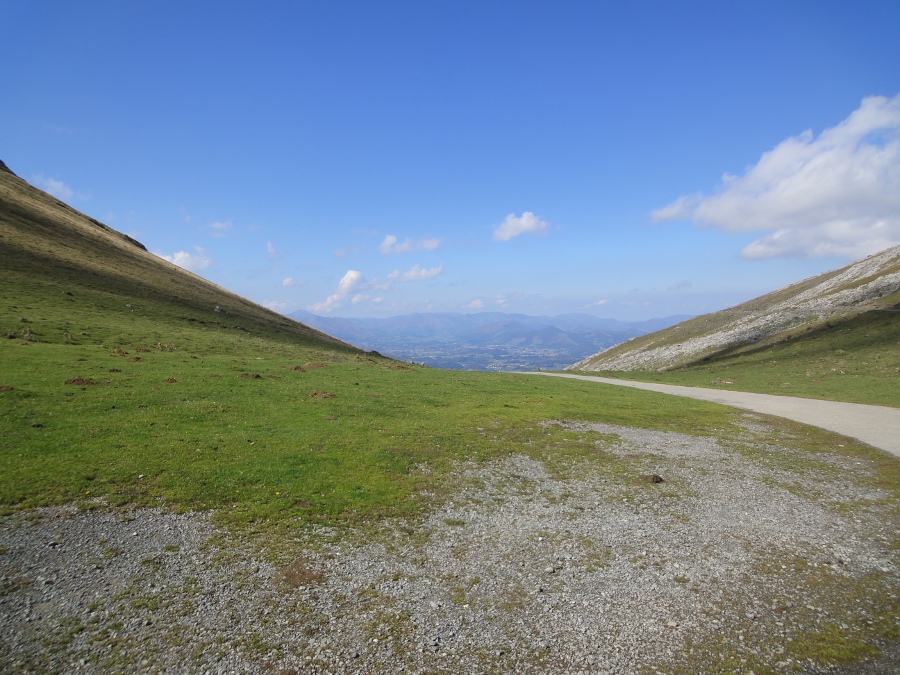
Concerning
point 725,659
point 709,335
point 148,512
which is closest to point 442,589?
point 725,659

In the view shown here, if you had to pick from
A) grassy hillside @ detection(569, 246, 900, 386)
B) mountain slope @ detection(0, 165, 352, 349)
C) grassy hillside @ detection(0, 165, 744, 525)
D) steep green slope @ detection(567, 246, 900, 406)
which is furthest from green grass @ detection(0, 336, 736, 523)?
grassy hillside @ detection(569, 246, 900, 386)

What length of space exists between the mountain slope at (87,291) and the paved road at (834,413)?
62.9 metres

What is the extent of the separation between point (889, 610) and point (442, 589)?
39.8 ft

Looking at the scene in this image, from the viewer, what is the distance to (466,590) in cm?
1155

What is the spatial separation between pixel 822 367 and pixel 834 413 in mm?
29272

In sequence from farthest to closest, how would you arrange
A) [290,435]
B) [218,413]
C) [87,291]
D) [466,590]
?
1. [87,291]
2. [218,413]
3. [290,435]
4. [466,590]

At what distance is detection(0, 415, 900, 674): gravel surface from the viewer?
909 cm

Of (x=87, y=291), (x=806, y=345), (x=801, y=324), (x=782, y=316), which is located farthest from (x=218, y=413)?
(x=782, y=316)

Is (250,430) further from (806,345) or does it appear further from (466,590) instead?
(806,345)

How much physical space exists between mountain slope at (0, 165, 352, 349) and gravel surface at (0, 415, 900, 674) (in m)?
38.0

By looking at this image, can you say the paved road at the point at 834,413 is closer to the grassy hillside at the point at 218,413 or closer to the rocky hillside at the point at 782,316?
the grassy hillside at the point at 218,413

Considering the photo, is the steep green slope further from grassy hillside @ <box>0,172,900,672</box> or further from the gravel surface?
the gravel surface

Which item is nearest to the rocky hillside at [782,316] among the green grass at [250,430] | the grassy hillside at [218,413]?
the grassy hillside at [218,413]

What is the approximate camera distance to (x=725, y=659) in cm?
938
